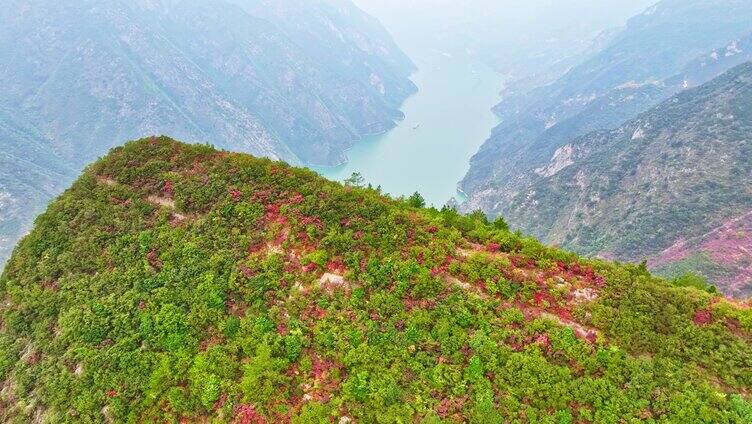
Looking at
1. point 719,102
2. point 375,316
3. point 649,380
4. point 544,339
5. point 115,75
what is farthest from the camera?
point 115,75

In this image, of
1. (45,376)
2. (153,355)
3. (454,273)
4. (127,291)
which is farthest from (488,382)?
(45,376)

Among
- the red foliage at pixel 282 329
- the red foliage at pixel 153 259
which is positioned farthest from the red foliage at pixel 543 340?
the red foliage at pixel 153 259

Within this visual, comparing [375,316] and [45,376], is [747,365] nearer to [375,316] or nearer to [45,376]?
[375,316]

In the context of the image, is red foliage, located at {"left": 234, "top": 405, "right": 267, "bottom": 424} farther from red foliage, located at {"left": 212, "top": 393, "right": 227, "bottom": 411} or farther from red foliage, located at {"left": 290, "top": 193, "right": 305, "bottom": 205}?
red foliage, located at {"left": 290, "top": 193, "right": 305, "bottom": 205}

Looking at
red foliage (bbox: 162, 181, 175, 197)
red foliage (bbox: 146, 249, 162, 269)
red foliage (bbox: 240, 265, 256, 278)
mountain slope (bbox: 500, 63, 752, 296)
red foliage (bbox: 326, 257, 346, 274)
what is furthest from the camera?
mountain slope (bbox: 500, 63, 752, 296)

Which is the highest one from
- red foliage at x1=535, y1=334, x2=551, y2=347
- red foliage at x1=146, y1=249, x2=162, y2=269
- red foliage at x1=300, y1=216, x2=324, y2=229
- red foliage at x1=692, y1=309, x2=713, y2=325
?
red foliage at x1=692, y1=309, x2=713, y2=325

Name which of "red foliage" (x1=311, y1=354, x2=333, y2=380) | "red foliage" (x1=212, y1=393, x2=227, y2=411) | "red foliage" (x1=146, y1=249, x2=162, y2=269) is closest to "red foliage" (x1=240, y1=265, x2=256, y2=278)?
"red foliage" (x1=146, y1=249, x2=162, y2=269)

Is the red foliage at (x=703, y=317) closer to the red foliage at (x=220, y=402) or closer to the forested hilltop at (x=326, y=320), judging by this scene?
the forested hilltop at (x=326, y=320)
